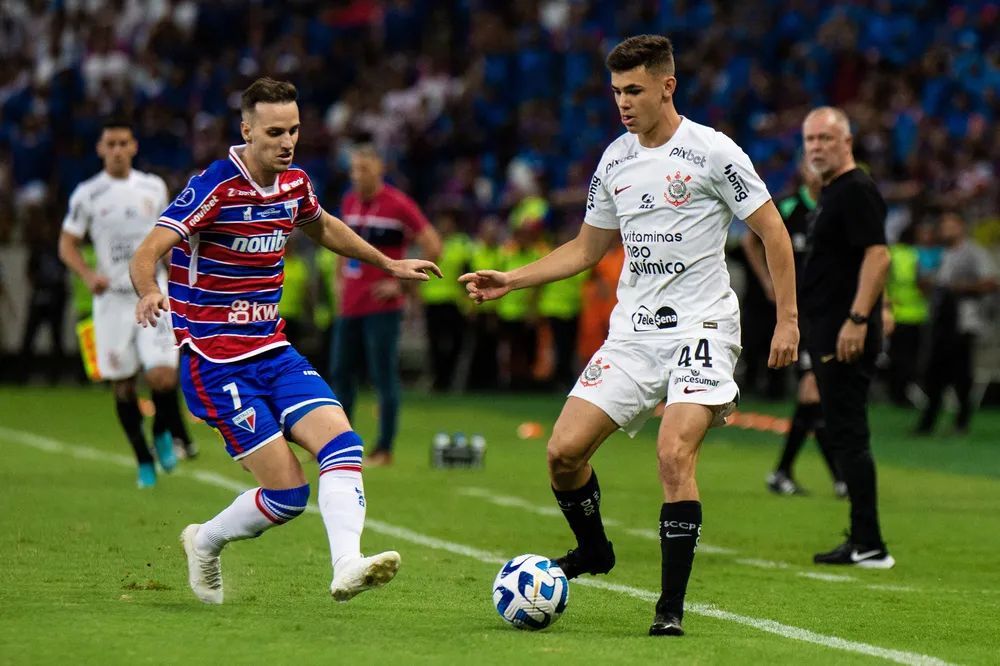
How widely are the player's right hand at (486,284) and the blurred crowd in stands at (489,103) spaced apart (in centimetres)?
1284

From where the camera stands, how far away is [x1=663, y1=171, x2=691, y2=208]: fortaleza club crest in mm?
6859

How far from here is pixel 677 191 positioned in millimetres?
6871

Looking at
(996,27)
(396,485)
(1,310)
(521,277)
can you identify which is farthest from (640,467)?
(1,310)

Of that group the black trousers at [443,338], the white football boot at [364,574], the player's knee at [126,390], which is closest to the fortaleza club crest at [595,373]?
the white football boot at [364,574]

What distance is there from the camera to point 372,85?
2814 cm

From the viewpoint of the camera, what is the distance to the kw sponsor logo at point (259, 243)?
6.93m

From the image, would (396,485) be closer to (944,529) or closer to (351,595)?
(944,529)

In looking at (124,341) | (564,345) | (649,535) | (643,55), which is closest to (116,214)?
(124,341)

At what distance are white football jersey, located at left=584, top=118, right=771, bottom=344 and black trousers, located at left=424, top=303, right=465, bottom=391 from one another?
57.0 ft

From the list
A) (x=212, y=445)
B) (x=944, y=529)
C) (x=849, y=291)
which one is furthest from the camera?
(x=212, y=445)

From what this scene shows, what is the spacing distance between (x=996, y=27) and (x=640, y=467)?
1205cm

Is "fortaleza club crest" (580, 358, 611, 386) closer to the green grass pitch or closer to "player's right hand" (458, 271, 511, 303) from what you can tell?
"player's right hand" (458, 271, 511, 303)

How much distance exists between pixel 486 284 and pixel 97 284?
17.6 ft

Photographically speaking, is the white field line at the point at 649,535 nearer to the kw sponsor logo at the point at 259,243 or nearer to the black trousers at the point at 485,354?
the kw sponsor logo at the point at 259,243
